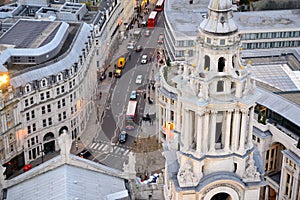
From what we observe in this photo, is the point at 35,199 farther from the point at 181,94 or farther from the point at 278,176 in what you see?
the point at 278,176

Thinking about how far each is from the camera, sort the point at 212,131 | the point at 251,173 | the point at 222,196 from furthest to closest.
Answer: the point at 222,196, the point at 251,173, the point at 212,131

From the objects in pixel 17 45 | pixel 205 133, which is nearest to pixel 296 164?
pixel 205 133

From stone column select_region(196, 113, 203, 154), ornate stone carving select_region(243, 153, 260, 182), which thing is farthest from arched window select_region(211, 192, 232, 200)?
stone column select_region(196, 113, 203, 154)

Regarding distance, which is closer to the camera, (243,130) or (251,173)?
(243,130)

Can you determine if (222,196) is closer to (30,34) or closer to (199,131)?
(199,131)

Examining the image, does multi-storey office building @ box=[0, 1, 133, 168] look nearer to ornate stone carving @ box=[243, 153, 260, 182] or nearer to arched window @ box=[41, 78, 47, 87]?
arched window @ box=[41, 78, 47, 87]

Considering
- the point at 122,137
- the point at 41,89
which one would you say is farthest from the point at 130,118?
the point at 41,89
